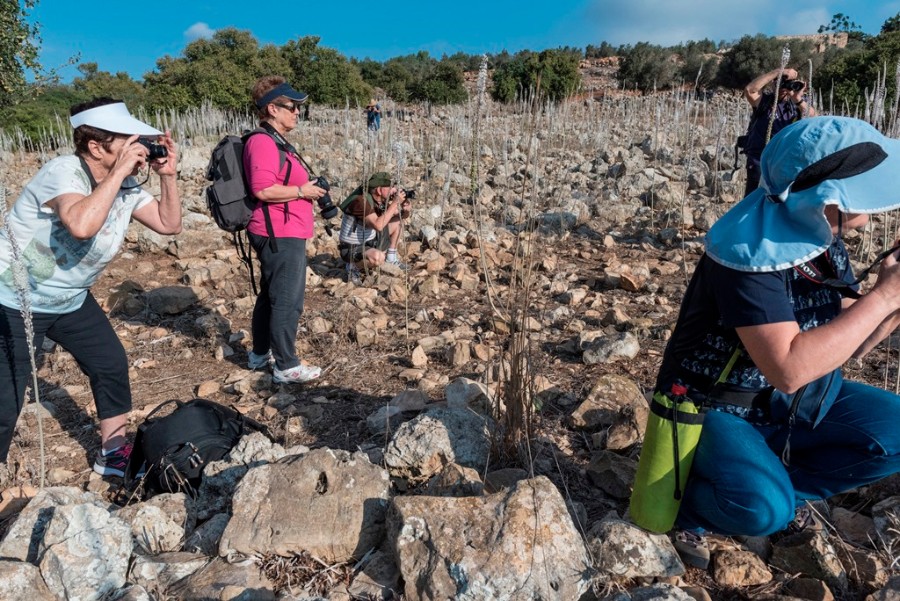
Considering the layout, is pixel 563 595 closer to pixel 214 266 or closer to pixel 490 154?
pixel 214 266

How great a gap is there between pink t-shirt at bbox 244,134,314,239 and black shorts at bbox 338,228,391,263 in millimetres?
1639

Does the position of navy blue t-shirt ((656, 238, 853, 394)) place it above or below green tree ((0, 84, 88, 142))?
below

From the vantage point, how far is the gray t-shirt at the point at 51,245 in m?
2.05

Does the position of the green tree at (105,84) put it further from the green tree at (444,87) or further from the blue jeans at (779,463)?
the blue jeans at (779,463)

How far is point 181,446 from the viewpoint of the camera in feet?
7.47

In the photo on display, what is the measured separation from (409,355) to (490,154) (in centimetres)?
727

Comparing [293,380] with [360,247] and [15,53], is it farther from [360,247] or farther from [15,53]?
[15,53]

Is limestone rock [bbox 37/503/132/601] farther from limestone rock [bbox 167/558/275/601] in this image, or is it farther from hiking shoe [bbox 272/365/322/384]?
hiking shoe [bbox 272/365/322/384]

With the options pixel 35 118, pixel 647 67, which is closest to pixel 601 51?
pixel 647 67

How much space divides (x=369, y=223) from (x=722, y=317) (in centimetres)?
373

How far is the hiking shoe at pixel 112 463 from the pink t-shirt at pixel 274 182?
112 centimetres

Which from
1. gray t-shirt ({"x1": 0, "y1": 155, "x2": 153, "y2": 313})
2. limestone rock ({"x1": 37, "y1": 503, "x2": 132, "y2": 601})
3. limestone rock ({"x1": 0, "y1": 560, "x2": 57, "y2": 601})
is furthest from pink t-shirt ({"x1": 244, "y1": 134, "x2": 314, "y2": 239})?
limestone rock ({"x1": 0, "y1": 560, "x2": 57, "y2": 601})

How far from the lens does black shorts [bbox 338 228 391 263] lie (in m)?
4.95

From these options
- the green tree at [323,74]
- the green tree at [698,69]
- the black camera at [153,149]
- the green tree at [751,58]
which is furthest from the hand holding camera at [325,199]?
the green tree at [698,69]
